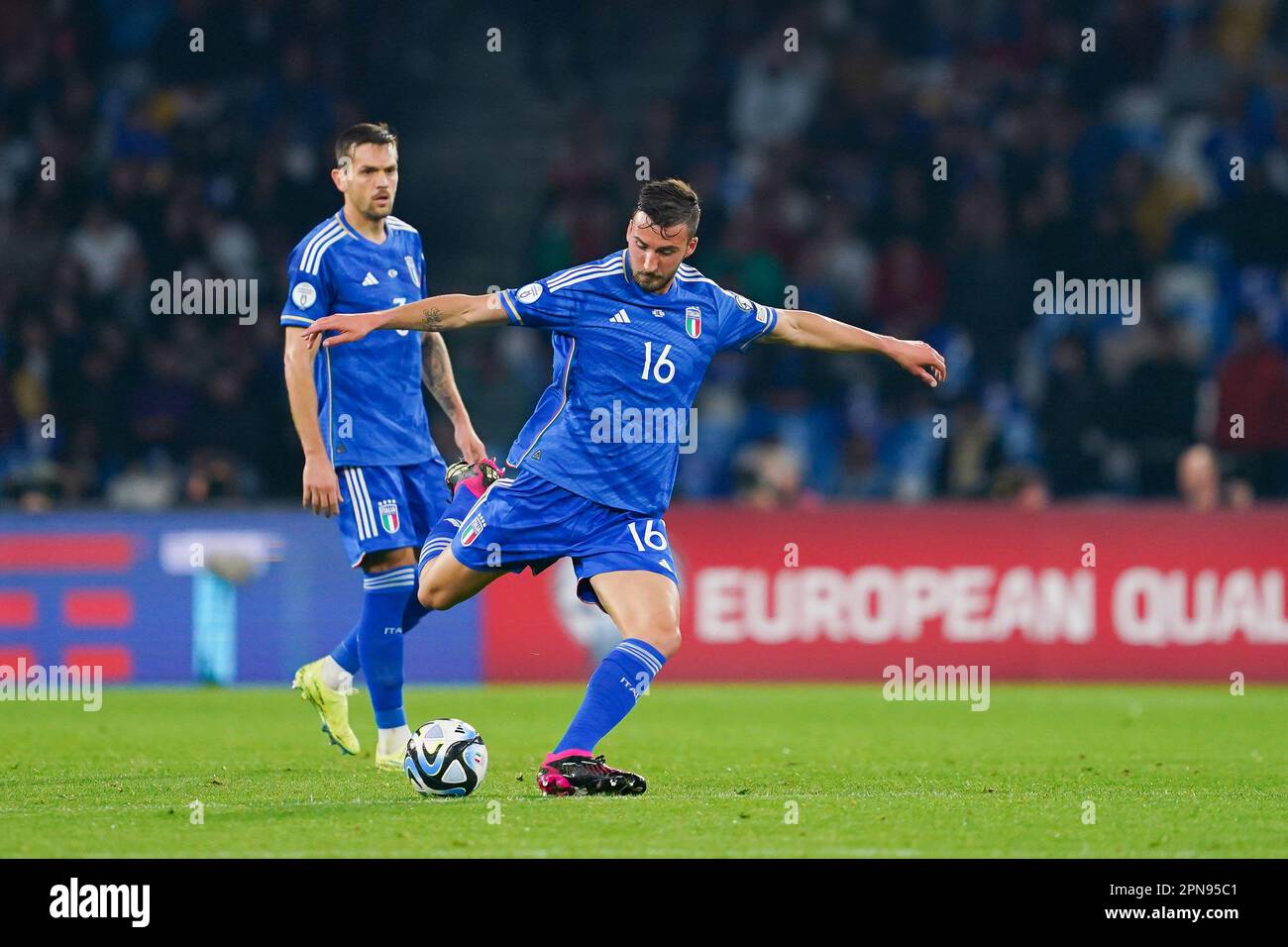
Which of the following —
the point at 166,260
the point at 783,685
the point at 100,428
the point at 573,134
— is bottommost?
the point at 783,685

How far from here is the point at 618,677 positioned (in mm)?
7289

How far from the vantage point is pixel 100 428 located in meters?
15.2

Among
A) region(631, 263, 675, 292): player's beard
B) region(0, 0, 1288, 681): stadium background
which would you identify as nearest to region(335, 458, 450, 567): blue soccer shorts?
region(631, 263, 675, 292): player's beard

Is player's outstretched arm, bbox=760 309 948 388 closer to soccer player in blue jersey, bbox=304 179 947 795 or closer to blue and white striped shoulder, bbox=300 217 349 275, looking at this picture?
soccer player in blue jersey, bbox=304 179 947 795

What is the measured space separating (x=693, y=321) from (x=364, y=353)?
1.63 meters

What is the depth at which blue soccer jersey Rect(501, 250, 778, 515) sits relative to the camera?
24.5 ft

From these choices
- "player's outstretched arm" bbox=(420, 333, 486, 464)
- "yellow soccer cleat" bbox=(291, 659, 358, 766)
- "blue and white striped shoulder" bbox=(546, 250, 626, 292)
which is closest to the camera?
"blue and white striped shoulder" bbox=(546, 250, 626, 292)

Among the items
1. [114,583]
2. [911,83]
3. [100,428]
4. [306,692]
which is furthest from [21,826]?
[911,83]

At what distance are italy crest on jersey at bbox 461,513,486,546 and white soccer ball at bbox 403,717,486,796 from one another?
679mm

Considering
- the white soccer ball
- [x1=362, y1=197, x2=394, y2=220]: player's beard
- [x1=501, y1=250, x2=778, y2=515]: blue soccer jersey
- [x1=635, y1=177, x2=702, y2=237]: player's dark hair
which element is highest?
[x1=362, y1=197, x2=394, y2=220]: player's beard

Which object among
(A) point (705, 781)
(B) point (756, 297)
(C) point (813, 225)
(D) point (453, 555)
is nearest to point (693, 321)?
(D) point (453, 555)

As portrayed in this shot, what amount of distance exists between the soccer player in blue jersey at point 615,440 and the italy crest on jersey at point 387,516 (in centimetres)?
76
